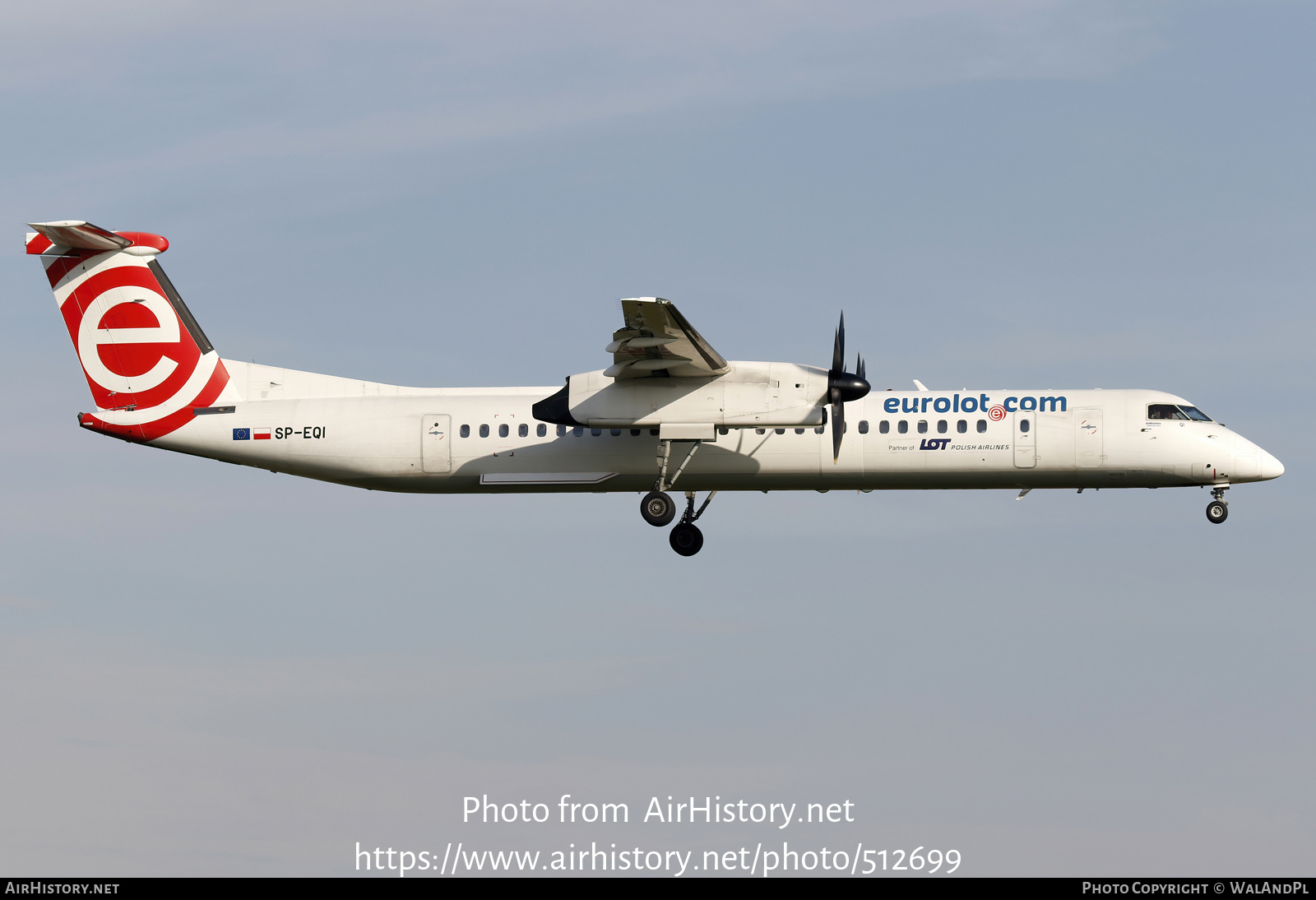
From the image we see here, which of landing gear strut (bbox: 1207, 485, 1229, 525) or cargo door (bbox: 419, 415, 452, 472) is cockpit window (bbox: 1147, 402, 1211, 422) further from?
cargo door (bbox: 419, 415, 452, 472)

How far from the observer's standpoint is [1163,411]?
90.7 ft

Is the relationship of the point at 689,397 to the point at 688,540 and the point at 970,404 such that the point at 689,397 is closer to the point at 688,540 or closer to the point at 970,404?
A: the point at 688,540

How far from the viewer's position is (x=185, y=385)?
29.1 metres

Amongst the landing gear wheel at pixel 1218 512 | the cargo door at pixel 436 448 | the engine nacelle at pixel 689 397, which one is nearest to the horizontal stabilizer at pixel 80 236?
the cargo door at pixel 436 448

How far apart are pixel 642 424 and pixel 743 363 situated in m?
2.20

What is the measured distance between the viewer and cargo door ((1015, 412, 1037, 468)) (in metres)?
27.3

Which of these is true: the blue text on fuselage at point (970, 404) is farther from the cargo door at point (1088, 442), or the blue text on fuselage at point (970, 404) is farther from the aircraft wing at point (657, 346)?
the aircraft wing at point (657, 346)

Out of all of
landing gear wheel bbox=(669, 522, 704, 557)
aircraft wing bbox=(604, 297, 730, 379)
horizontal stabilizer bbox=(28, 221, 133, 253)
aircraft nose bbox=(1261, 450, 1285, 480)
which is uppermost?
horizontal stabilizer bbox=(28, 221, 133, 253)

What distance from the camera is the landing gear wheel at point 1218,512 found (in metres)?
27.5

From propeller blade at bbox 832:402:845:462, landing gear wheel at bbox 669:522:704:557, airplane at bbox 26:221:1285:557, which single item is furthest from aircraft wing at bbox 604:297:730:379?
landing gear wheel at bbox 669:522:704:557

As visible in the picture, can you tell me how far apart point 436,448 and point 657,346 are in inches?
219

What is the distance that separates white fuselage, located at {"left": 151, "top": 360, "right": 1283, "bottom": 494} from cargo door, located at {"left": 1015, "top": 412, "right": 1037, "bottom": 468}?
0.02 m

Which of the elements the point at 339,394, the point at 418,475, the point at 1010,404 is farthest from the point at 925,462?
the point at 339,394

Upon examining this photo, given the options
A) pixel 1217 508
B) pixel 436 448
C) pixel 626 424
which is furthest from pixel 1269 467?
pixel 436 448
